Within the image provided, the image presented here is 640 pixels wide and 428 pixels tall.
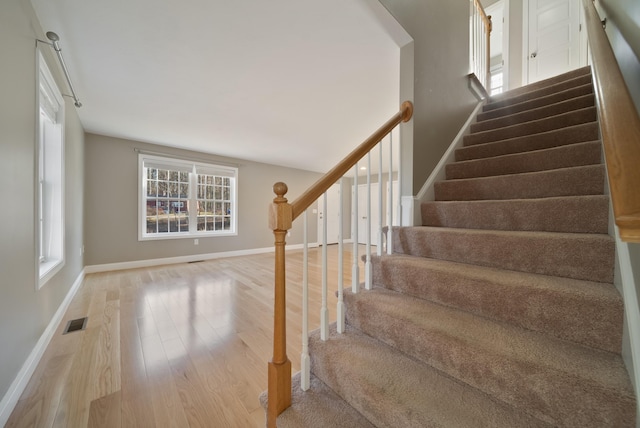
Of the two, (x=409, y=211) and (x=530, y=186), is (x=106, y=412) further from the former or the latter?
(x=530, y=186)

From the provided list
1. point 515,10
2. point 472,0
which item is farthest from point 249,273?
point 515,10

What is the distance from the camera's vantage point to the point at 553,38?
3.79m

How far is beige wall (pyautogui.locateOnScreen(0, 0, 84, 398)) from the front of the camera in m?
1.22

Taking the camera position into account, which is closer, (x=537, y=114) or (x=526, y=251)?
(x=526, y=251)

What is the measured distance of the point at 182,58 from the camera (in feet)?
7.07

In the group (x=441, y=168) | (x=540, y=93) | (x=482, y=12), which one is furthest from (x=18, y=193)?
(x=482, y=12)

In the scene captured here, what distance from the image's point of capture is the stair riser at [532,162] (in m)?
1.50

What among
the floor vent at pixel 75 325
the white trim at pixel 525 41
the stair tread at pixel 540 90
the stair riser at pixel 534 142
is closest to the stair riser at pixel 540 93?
the stair tread at pixel 540 90

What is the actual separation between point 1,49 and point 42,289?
5.17ft

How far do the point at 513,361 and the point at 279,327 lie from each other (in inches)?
32.8

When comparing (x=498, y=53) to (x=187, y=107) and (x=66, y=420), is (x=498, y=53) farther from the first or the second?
(x=66, y=420)

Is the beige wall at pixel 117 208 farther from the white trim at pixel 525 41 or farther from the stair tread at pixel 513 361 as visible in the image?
the white trim at pixel 525 41

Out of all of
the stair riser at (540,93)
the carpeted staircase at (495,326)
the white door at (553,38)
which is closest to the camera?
the carpeted staircase at (495,326)

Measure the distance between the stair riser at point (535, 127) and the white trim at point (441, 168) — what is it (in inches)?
4.5
